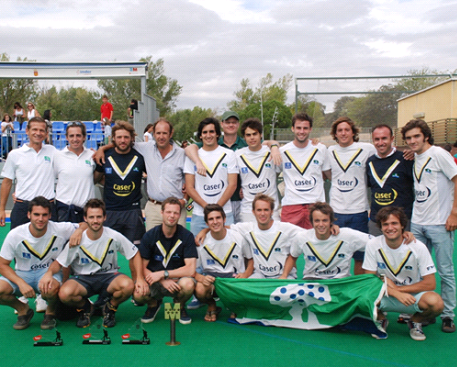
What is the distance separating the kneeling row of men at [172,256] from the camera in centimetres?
Answer: 414

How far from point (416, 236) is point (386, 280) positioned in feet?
2.29

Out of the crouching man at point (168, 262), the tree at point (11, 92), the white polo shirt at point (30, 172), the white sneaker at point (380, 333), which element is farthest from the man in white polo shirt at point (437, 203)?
the tree at point (11, 92)

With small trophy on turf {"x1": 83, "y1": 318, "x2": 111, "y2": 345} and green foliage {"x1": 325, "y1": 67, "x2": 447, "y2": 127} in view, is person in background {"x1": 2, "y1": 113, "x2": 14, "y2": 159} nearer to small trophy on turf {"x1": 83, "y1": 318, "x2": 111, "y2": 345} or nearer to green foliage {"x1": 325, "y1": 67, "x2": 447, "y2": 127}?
green foliage {"x1": 325, "y1": 67, "x2": 447, "y2": 127}

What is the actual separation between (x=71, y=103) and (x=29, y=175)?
43.2 meters

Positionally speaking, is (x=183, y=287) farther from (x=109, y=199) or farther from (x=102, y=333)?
(x=109, y=199)

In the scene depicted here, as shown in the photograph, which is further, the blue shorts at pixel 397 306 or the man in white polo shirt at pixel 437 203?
the man in white polo shirt at pixel 437 203

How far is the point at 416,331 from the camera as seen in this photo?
12.8 ft

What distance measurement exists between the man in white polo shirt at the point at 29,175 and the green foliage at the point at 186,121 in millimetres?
33385

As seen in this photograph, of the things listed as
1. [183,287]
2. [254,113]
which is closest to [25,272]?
[183,287]

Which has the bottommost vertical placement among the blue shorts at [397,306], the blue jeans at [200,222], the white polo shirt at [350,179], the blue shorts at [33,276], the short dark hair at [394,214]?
the blue shorts at [397,306]

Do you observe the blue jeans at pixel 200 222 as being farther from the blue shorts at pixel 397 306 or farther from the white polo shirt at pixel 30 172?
the blue shorts at pixel 397 306

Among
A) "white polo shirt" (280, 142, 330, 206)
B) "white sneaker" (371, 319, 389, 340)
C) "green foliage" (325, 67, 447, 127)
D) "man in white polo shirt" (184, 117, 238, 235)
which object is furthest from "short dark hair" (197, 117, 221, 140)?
"green foliage" (325, 67, 447, 127)

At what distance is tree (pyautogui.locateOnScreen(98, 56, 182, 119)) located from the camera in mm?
44875

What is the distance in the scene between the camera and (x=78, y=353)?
364 cm
